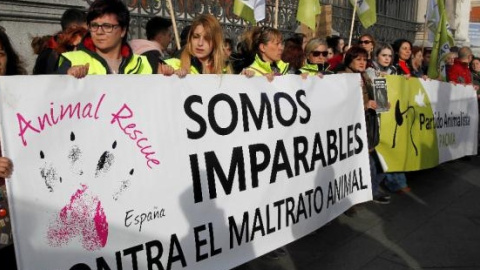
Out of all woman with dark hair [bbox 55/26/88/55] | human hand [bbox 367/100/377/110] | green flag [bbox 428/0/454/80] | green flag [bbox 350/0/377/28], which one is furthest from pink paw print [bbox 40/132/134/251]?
green flag [bbox 428/0/454/80]

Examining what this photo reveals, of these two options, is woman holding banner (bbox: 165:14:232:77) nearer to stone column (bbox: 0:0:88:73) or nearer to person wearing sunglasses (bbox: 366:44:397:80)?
person wearing sunglasses (bbox: 366:44:397:80)

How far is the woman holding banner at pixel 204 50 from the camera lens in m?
3.29

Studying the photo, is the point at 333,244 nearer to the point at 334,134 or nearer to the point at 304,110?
the point at 334,134

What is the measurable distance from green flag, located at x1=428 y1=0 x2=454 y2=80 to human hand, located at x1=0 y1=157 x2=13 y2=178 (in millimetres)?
6720

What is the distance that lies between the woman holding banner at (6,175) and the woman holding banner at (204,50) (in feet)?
3.31

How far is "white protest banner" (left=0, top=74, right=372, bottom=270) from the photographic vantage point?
216 centimetres

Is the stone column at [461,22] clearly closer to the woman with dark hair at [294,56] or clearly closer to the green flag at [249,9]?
the green flag at [249,9]

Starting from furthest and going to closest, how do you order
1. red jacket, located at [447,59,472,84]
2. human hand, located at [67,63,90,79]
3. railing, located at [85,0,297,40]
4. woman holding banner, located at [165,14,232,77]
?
red jacket, located at [447,59,472,84] → railing, located at [85,0,297,40] → woman holding banner, located at [165,14,232,77] → human hand, located at [67,63,90,79]

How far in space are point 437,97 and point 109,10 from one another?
471cm

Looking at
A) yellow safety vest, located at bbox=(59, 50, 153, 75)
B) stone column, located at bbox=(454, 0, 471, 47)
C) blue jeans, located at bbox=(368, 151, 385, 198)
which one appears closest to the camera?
yellow safety vest, located at bbox=(59, 50, 153, 75)

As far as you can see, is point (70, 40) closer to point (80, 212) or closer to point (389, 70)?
point (80, 212)

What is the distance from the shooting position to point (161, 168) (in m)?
2.59

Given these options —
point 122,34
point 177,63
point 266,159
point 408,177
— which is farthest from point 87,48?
point 408,177

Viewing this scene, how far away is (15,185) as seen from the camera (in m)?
2.08
